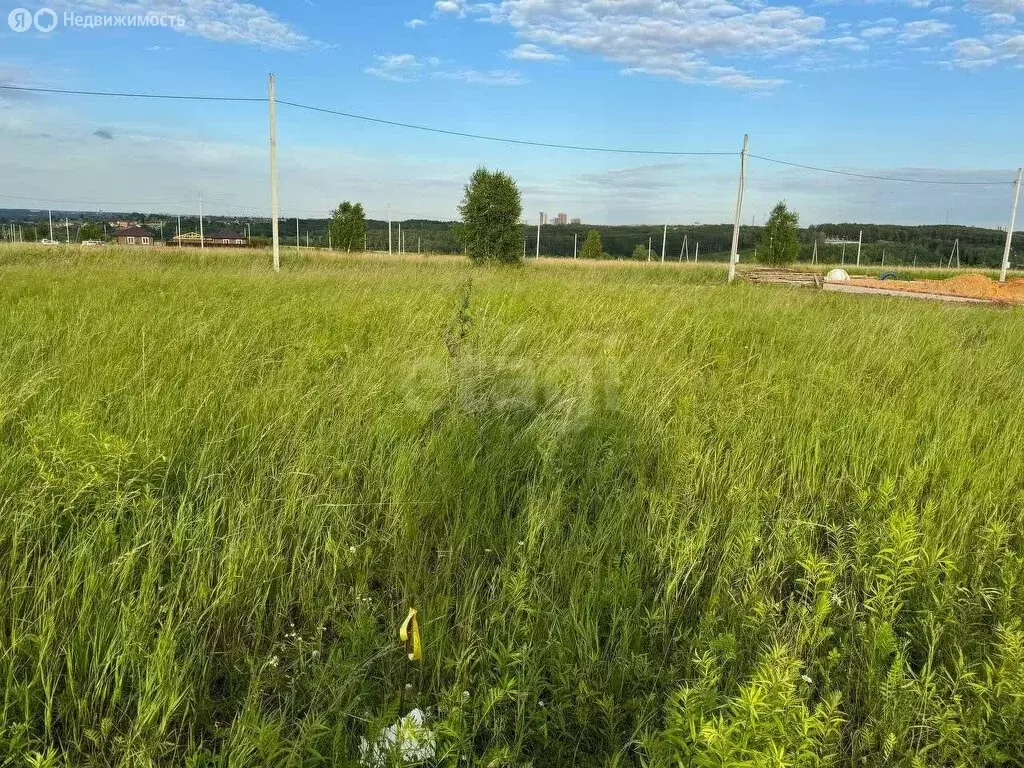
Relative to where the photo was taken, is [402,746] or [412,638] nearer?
[402,746]

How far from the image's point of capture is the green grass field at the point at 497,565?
1525mm

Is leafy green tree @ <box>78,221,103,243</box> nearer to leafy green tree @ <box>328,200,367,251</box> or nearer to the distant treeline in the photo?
the distant treeline

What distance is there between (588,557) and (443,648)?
66cm

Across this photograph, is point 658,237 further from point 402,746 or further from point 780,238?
point 402,746

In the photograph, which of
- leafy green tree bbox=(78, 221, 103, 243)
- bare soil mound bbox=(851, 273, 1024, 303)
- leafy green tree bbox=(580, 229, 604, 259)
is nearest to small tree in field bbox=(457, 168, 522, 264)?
bare soil mound bbox=(851, 273, 1024, 303)

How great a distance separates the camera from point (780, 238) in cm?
3681

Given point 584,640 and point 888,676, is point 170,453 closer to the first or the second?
point 584,640

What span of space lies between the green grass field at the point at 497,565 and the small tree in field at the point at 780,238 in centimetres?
3625

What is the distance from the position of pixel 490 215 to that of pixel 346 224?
21124 millimetres

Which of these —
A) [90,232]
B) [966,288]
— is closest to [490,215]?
[966,288]

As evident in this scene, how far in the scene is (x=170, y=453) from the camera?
2.60 meters

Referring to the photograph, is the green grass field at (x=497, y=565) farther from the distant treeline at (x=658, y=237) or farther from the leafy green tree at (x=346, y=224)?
the distant treeline at (x=658, y=237)

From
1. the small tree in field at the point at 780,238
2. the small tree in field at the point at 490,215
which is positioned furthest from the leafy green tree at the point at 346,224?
the small tree in field at the point at 780,238

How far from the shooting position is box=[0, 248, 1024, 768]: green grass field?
60.1 inches
